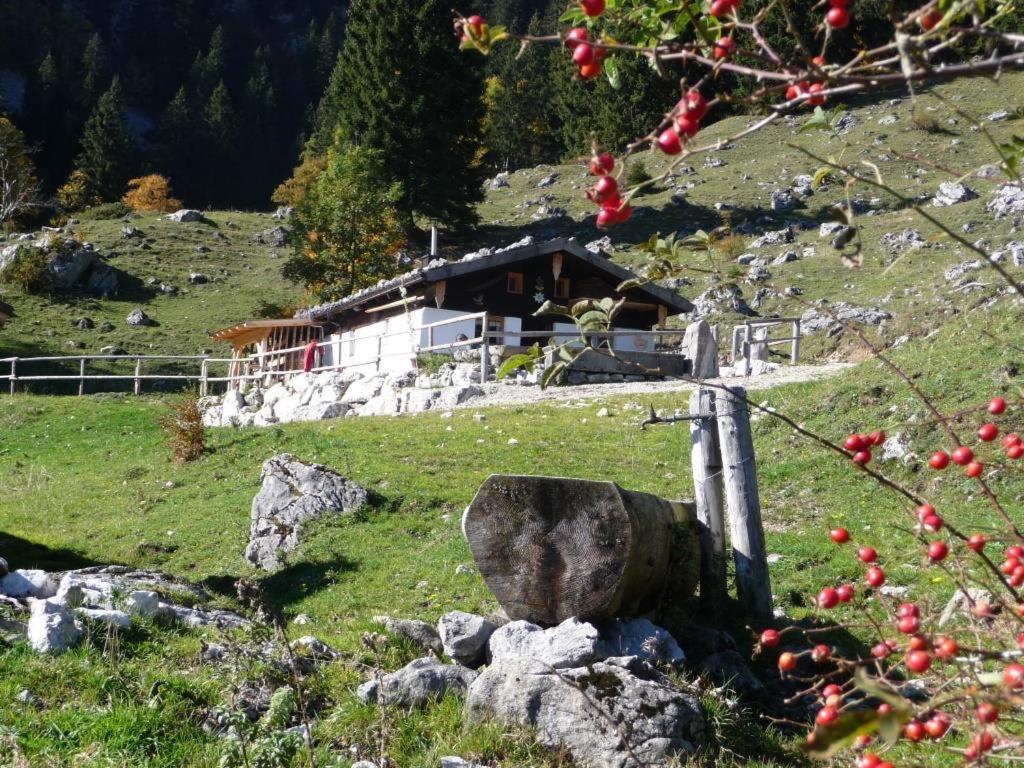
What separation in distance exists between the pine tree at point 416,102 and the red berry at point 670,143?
182 feet

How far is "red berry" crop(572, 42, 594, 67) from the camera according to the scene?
1965 mm

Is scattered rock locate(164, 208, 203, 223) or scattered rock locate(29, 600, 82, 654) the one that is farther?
scattered rock locate(164, 208, 203, 223)

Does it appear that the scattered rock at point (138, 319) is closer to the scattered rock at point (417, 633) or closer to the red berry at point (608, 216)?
the scattered rock at point (417, 633)

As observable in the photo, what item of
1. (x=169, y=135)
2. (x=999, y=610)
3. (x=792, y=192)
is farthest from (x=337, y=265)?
(x=169, y=135)

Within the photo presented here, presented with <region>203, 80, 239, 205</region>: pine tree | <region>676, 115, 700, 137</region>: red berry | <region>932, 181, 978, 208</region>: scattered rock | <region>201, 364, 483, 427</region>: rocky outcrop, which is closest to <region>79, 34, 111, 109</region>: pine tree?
<region>203, 80, 239, 205</region>: pine tree

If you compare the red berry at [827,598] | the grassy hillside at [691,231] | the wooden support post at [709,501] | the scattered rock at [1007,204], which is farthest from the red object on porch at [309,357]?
the red berry at [827,598]

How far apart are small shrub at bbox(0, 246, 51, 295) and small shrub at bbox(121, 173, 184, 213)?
2593cm

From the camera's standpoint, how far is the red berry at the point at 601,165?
1.95 m

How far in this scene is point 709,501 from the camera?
7.68 m

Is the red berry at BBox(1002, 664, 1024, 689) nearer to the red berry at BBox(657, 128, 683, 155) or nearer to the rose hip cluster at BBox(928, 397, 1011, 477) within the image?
the rose hip cluster at BBox(928, 397, 1011, 477)

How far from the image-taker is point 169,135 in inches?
3777

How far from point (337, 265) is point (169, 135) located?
61807 mm

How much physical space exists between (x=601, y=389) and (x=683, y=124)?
2086 centimetres

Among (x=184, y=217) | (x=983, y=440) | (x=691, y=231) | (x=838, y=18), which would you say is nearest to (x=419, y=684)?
(x=983, y=440)
